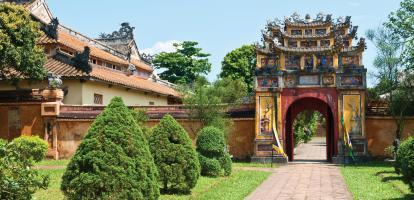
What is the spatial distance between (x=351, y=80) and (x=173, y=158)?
15.2 meters

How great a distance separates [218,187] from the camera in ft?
49.3

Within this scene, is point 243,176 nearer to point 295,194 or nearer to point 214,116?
point 295,194

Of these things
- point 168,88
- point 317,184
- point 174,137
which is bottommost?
point 317,184

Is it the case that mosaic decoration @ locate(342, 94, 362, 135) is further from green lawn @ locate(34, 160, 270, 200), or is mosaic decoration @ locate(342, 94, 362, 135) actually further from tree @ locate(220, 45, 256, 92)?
tree @ locate(220, 45, 256, 92)

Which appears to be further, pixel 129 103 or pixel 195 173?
pixel 129 103

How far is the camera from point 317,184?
650 inches

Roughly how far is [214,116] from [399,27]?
10.0m

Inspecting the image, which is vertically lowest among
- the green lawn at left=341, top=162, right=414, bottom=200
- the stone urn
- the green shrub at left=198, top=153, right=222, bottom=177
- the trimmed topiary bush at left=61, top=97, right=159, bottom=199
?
the green lawn at left=341, top=162, right=414, bottom=200

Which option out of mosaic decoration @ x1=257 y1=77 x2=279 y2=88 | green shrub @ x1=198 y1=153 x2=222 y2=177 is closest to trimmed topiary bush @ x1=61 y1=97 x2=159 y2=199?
green shrub @ x1=198 y1=153 x2=222 y2=177

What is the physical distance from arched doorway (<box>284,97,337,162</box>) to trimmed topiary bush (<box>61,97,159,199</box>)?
18872 mm

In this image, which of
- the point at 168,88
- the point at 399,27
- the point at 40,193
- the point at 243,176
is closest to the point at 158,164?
the point at 40,193

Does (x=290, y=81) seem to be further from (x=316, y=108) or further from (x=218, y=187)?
(x=218, y=187)

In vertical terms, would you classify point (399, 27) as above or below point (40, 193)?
above

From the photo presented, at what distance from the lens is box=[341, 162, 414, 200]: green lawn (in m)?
13.4
